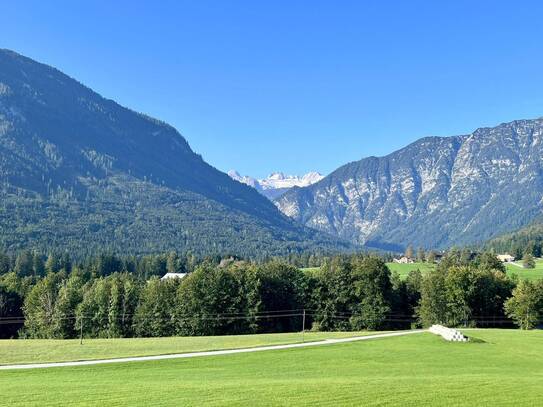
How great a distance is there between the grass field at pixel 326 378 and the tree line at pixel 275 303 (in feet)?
115

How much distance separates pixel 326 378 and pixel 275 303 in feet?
236

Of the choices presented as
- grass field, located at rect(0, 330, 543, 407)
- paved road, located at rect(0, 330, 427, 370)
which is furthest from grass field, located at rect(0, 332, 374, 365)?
grass field, located at rect(0, 330, 543, 407)

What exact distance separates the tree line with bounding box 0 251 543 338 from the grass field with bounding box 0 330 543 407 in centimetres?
3495

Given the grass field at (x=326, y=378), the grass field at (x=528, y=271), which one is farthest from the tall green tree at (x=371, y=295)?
the grass field at (x=528, y=271)

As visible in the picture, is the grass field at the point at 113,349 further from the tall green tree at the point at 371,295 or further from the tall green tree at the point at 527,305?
the tall green tree at the point at 527,305

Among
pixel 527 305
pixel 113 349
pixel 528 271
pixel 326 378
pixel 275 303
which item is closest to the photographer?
pixel 326 378

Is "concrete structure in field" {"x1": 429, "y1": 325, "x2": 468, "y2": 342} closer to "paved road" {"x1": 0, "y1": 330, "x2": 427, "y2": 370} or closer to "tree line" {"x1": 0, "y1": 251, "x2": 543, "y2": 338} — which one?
"paved road" {"x1": 0, "y1": 330, "x2": 427, "y2": 370}

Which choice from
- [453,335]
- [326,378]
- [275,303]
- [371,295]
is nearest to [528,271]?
[371,295]

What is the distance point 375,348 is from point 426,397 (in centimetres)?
3041

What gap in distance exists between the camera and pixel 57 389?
30656 mm

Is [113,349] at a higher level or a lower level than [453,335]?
lower

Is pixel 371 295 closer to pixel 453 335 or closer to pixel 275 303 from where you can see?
pixel 275 303

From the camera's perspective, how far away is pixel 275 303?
106500 millimetres

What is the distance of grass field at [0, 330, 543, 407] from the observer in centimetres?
2589
